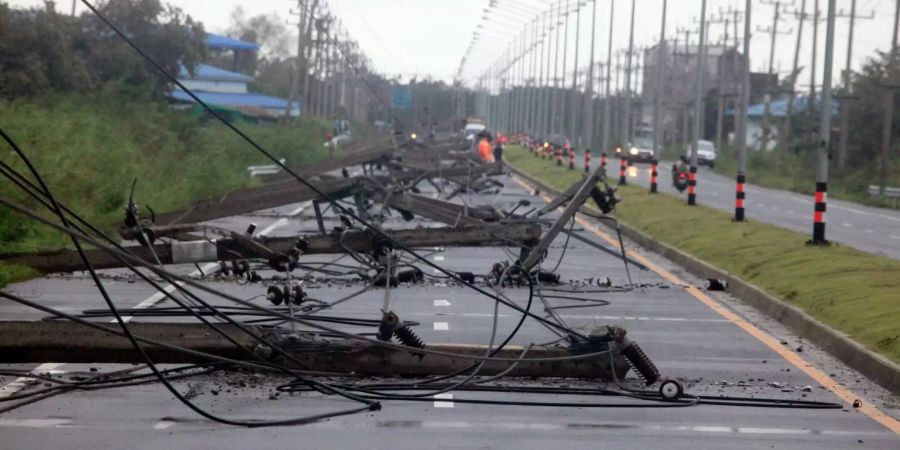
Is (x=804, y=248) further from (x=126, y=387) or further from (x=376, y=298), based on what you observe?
(x=126, y=387)

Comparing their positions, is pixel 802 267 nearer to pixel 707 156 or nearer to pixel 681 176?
pixel 681 176

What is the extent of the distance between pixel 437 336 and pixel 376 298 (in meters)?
3.46

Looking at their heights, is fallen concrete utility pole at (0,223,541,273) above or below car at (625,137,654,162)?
above

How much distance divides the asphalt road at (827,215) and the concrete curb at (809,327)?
Answer: 6105mm

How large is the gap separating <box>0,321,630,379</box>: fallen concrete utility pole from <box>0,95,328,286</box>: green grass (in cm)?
647

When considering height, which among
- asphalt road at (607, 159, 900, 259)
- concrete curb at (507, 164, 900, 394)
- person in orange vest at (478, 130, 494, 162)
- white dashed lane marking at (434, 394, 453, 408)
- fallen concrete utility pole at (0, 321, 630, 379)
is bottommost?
asphalt road at (607, 159, 900, 259)

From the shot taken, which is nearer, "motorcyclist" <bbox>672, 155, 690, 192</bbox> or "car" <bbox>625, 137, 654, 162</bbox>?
"motorcyclist" <bbox>672, 155, 690, 192</bbox>

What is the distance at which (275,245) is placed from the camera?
16703 mm

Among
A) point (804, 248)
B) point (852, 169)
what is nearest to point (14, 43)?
point (804, 248)

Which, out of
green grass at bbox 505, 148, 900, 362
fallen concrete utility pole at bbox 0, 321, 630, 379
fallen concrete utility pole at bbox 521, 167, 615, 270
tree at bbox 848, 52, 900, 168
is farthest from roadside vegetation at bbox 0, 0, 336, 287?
tree at bbox 848, 52, 900, 168

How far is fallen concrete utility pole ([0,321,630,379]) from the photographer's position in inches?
413

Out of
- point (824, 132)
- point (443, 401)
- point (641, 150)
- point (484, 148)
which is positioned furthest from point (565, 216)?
point (641, 150)

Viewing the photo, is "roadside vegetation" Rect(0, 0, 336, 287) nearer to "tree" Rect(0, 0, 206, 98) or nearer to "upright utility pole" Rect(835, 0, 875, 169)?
"tree" Rect(0, 0, 206, 98)

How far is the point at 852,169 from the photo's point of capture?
78.9 meters
